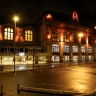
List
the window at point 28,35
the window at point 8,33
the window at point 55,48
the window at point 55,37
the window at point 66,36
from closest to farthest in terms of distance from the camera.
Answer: the window at point 8,33 → the window at point 28,35 → the window at point 55,48 → the window at point 55,37 → the window at point 66,36

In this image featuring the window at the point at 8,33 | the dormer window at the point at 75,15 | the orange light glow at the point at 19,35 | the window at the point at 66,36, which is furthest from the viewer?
the dormer window at the point at 75,15

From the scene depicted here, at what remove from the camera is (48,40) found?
6788 centimetres

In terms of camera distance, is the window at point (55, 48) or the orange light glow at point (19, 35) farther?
the window at point (55, 48)

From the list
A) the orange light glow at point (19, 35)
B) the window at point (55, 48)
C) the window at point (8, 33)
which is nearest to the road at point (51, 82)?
the window at point (8, 33)

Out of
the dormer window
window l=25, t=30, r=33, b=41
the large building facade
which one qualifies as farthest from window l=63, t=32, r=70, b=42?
window l=25, t=30, r=33, b=41

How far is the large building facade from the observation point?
208ft

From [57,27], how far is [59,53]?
30.2 feet

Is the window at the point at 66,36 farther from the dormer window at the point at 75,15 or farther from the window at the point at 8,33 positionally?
the window at the point at 8,33

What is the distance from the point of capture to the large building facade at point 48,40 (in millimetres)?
63300

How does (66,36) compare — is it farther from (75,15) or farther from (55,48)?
(75,15)

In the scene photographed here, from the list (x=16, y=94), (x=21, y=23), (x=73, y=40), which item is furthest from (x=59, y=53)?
(x=16, y=94)

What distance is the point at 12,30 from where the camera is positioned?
215ft

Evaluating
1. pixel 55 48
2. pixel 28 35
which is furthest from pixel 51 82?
pixel 28 35

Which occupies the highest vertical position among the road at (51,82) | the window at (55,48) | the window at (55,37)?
the window at (55,37)
